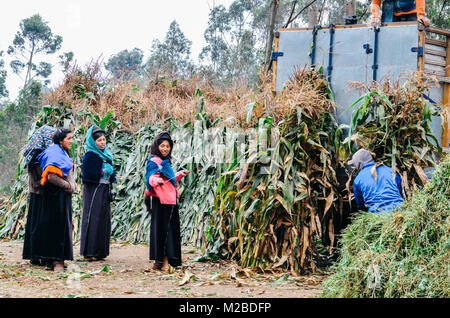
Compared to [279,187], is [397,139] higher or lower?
higher

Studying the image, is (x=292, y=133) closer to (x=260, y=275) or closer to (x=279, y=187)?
(x=279, y=187)

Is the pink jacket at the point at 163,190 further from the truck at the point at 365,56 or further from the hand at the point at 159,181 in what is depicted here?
the truck at the point at 365,56

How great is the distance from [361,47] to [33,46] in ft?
89.0

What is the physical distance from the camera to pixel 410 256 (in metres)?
3.67

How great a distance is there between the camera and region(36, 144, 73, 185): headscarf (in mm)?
5555

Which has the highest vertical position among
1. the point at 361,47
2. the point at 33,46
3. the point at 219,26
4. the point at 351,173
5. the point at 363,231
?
the point at 219,26

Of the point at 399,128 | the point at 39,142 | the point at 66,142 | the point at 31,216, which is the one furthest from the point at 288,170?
the point at 31,216

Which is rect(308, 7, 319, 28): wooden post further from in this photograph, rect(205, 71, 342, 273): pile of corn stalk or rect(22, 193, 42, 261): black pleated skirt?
rect(22, 193, 42, 261): black pleated skirt

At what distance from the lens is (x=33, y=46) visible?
29.5 metres

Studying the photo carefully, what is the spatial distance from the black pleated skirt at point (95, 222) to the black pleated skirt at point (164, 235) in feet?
3.44

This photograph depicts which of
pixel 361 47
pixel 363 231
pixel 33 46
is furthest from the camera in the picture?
pixel 33 46

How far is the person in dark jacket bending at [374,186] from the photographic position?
509 centimetres
